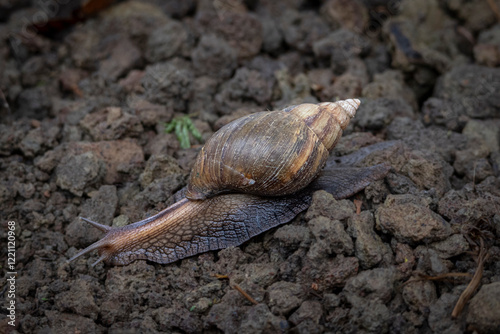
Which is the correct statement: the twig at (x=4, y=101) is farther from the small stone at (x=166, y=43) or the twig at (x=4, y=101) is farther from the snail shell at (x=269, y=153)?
the snail shell at (x=269, y=153)

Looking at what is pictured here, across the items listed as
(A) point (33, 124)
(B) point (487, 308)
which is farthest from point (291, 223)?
(A) point (33, 124)

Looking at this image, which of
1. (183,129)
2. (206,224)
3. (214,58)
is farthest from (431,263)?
(214,58)

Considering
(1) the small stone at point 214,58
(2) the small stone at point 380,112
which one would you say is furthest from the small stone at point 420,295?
(1) the small stone at point 214,58

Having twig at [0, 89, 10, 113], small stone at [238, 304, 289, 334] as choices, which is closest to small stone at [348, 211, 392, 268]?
small stone at [238, 304, 289, 334]

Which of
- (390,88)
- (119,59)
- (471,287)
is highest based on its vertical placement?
(390,88)

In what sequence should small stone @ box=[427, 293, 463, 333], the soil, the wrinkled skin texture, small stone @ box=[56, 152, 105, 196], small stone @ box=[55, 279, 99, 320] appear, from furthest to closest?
small stone @ box=[56, 152, 105, 196] < the wrinkled skin texture < small stone @ box=[55, 279, 99, 320] < the soil < small stone @ box=[427, 293, 463, 333]

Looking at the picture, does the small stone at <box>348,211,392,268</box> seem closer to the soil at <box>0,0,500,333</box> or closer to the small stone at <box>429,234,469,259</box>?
the soil at <box>0,0,500,333</box>

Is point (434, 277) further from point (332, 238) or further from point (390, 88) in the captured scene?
point (390, 88)
